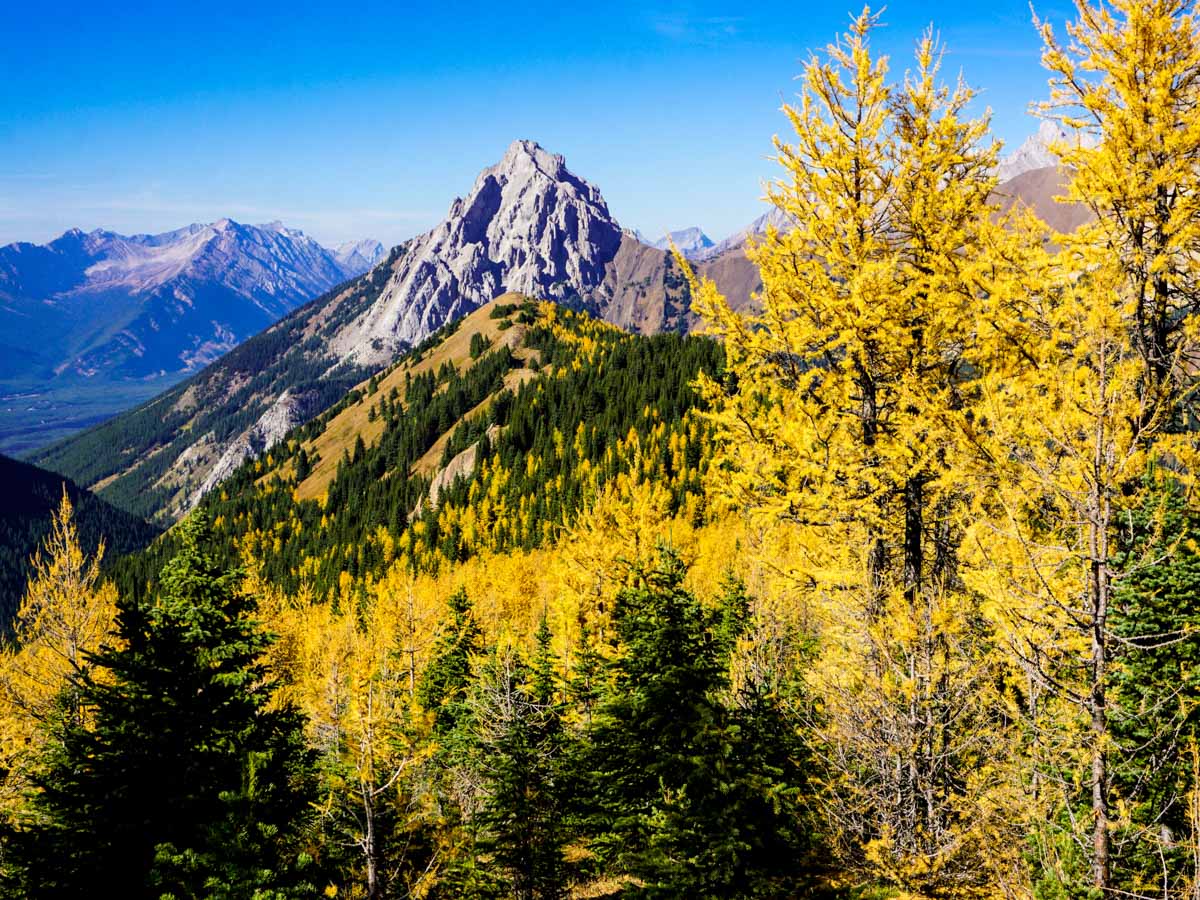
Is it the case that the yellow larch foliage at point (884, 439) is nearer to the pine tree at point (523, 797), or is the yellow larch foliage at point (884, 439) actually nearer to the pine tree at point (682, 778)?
the pine tree at point (682, 778)

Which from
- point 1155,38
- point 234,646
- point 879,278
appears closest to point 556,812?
point 234,646

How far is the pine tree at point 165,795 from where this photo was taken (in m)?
9.49

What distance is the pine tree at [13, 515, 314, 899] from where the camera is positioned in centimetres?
949

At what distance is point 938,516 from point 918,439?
1463 millimetres

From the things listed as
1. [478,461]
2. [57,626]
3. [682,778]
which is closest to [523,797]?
[682,778]

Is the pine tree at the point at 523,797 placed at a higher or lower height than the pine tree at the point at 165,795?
lower

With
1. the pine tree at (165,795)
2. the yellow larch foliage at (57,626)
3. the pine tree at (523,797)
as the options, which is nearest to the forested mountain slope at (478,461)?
the yellow larch foliage at (57,626)

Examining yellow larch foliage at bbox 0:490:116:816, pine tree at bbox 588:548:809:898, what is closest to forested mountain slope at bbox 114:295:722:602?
yellow larch foliage at bbox 0:490:116:816

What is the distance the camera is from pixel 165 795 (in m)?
11.0

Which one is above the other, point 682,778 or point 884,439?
point 884,439

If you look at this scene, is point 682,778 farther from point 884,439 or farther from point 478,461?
point 478,461

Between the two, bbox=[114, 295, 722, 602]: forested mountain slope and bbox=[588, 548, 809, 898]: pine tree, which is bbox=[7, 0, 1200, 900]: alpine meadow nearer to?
bbox=[588, 548, 809, 898]: pine tree

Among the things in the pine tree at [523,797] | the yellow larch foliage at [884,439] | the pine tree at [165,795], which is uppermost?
the yellow larch foliage at [884,439]

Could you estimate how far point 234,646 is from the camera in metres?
17.1
